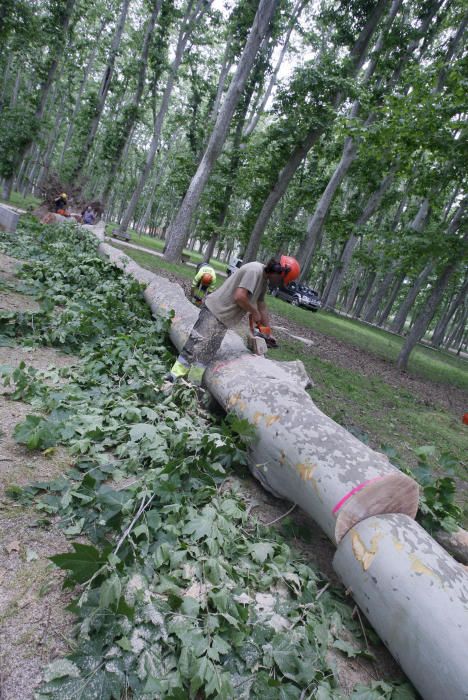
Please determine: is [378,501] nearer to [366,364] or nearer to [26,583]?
[26,583]

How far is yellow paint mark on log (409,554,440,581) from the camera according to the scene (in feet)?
5.75

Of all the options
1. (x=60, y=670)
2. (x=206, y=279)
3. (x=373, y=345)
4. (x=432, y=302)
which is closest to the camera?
(x=60, y=670)

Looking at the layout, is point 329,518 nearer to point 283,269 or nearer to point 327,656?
point 327,656

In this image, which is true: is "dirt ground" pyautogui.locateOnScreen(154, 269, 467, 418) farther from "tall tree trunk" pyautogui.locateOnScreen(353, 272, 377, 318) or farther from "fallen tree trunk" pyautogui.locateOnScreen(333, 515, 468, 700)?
"tall tree trunk" pyautogui.locateOnScreen(353, 272, 377, 318)

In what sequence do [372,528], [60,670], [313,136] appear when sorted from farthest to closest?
1. [313,136]
2. [372,528]
3. [60,670]

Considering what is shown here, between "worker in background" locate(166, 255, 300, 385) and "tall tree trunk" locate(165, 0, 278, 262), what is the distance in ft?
33.4

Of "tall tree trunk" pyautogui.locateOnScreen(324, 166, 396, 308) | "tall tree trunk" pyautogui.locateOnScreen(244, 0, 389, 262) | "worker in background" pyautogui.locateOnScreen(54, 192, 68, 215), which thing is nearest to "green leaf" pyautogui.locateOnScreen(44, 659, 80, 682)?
"tall tree trunk" pyautogui.locateOnScreen(244, 0, 389, 262)

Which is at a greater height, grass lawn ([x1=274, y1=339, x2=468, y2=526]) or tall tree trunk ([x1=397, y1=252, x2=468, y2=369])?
tall tree trunk ([x1=397, y1=252, x2=468, y2=369])

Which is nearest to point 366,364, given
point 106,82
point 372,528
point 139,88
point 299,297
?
point 372,528

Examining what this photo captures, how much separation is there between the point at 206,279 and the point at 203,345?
318 cm

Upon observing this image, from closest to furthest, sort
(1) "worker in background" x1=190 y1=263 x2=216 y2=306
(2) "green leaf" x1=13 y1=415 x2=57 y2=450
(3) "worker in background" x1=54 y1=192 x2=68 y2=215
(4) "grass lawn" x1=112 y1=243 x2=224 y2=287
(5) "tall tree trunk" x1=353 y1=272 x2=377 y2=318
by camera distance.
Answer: (2) "green leaf" x1=13 y1=415 x2=57 y2=450 < (1) "worker in background" x1=190 y1=263 x2=216 y2=306 < (4) "grass lawn" x1=112 y1=243 x2=224 y2=287 < (3) "worker in background" x1=54 y1=192 x2=68 y2=215 < (5) "tall tree trunk" x1=353 y1=272 x2=377 y2=318

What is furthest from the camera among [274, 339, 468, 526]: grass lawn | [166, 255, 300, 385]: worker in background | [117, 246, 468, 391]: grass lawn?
[117, 246, 468, 391]: grass lawn

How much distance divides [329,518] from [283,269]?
2.22 metres

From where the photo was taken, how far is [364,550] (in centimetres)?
193
